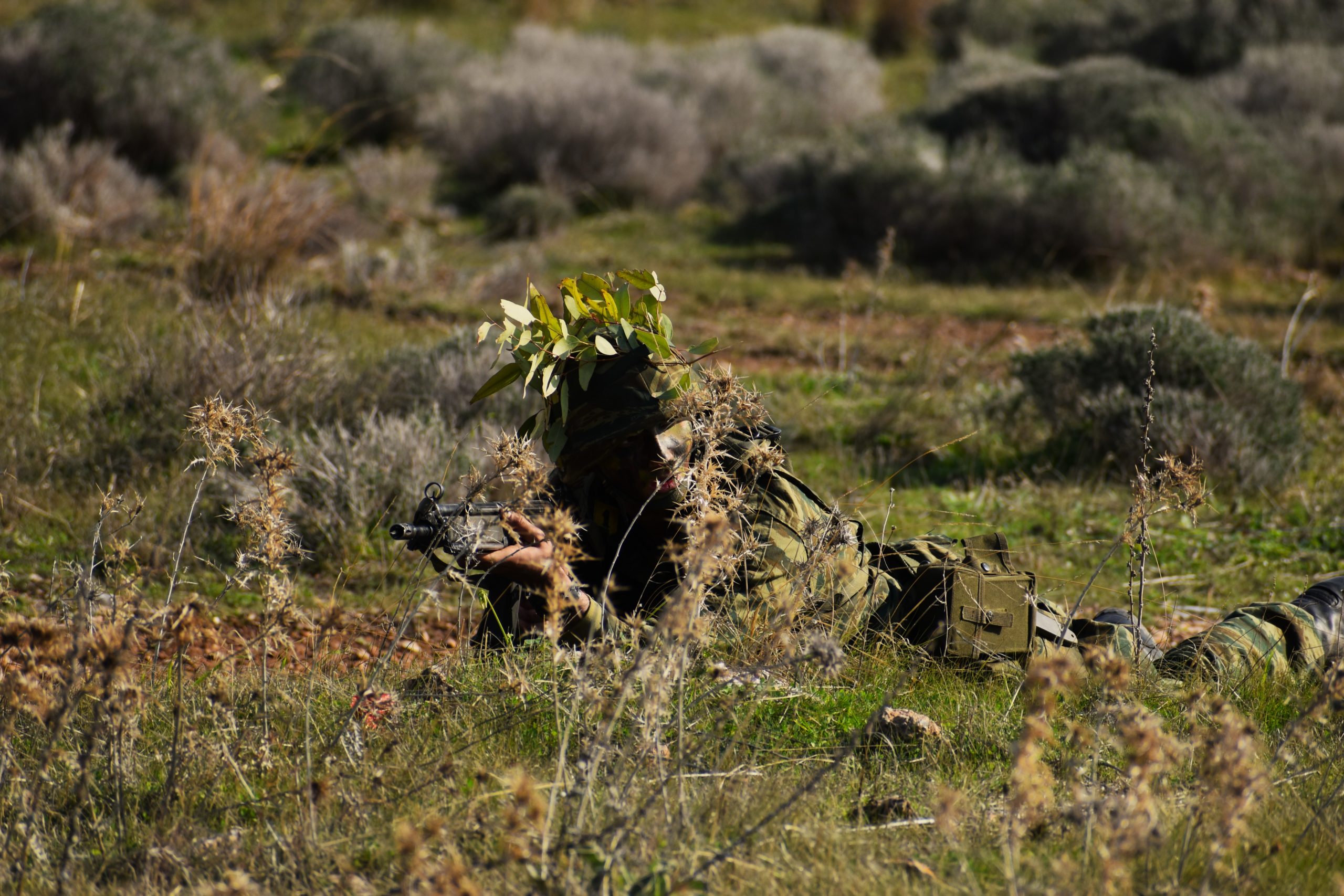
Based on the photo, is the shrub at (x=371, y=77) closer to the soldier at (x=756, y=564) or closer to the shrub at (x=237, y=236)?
the shrub at (x=237, y=236)

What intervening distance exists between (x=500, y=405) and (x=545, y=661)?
9.93 feet

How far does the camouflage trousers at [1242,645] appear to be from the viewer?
334 cm

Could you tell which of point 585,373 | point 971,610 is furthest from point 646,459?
point 971,610

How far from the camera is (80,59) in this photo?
1072cm

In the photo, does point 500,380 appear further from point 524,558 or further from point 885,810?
point 885,810

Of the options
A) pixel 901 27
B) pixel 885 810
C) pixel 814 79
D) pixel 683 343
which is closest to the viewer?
pixel 885 810

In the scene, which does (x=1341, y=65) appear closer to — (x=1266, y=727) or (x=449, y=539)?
(x=1266, y=727)

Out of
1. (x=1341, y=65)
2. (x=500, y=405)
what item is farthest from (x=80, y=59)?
(x=1341, y=65)

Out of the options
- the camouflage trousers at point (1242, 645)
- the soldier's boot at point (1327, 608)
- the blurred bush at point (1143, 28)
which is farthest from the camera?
the blurred bush at point (1143, 28)

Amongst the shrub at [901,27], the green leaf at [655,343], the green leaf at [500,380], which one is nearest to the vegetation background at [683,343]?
the green leaf at [500,380]

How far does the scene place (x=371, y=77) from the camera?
14.7 metres

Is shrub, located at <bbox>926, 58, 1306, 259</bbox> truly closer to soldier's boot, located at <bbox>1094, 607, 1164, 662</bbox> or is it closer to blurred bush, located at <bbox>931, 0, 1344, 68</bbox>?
blurred bush, located at <bbox>931, 0, 1344, 68</bbox>

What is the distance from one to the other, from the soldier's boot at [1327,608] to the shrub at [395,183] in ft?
28.4

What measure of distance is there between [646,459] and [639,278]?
1.56 ft
